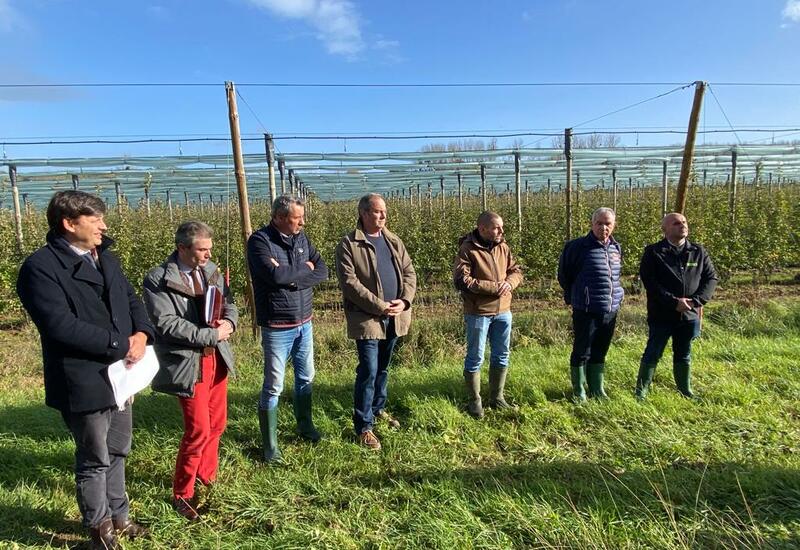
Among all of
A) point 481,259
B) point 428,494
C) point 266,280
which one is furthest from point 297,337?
point 481,259

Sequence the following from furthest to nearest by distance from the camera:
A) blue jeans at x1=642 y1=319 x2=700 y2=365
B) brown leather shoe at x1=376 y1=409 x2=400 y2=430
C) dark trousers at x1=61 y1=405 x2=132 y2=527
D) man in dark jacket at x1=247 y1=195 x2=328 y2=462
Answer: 1. blue jeans at x1=642 y1=319 x2=700 y2=365
2. brown leather shoe at x1=376 y1=409 x2=400 y2=430
3. man in dark jacket at x1=247 y1=195 x2=328 y2=462
4. dark trousers at x1=61 y1=405 x2=132 y2=527

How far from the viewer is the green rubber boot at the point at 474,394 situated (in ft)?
12.4

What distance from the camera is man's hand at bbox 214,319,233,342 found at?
8.69ft

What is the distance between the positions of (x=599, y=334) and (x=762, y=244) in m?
7.66

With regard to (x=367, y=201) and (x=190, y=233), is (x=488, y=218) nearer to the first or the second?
(x=367, y=201)

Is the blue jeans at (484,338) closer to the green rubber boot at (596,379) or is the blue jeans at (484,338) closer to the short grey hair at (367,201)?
the green rubber boot at (596,379)

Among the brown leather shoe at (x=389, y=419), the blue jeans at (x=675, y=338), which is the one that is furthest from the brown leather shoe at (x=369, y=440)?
the blue jeans at (x=675, y=338)

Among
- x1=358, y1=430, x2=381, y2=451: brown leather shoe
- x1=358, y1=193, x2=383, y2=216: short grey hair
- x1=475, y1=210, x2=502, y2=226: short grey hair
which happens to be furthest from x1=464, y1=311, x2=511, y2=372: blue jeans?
x1=358, y1=193, x2=383, y2=216: short grey hair

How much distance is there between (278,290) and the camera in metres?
3.05

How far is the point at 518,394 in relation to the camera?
4.11 m

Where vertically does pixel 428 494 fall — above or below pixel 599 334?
below

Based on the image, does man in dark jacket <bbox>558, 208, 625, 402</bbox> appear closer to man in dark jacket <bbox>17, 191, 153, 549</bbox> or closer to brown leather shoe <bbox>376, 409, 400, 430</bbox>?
brown leather shoe <bbox>376, 409, 400, 430</bbox>

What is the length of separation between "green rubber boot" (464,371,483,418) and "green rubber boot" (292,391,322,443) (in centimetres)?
123

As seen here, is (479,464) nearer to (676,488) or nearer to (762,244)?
(676,488)
